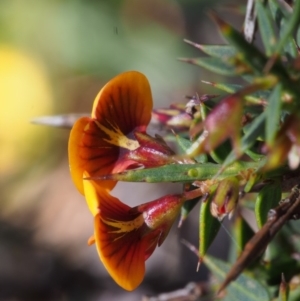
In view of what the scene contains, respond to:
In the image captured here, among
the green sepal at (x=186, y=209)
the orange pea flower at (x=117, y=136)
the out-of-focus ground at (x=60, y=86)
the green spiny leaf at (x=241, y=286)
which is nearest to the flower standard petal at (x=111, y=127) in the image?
the orange pea flower at (x=117, y=136)

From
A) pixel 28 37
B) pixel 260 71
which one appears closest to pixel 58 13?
pixel 28 37

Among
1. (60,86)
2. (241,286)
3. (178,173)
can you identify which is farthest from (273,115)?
(60,86)

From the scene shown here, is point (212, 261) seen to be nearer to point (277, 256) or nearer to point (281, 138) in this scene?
point (277, 256)

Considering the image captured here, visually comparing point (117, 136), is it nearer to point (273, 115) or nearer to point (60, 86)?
point (273, 115)

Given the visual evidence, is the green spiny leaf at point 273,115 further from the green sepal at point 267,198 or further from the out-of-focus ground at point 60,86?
the out-of-focus ground at point 60,86

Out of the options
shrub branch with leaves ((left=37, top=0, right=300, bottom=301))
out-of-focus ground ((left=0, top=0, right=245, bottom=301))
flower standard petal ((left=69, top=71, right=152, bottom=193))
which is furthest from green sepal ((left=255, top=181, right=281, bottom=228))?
out-of-focus ground ((left=0, top=0, right=245, bottom=301))

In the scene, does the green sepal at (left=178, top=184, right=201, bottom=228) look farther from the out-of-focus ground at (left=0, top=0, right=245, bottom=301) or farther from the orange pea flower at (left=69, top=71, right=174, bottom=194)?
the out-of-focus ground at (left=0, top=0, right=245, bottom=301)
